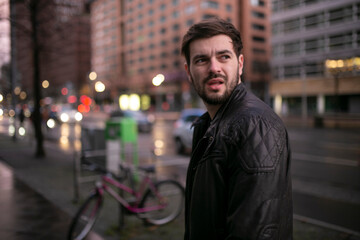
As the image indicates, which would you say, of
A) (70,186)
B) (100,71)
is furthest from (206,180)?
(100,71)

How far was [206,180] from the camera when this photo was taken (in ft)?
4.61

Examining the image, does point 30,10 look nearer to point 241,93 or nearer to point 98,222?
point 98,222

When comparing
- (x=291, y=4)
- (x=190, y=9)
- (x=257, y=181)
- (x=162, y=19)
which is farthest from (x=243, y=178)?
(x=162, y=19)

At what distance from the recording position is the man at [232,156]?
123 centimetres

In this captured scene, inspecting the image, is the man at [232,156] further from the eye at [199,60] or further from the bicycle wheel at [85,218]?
the bicycle wheel at [85,218]

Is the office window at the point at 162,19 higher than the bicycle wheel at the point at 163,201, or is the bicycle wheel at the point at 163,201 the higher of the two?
the office window at the point at 162,19

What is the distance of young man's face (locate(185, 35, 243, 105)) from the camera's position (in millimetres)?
1598

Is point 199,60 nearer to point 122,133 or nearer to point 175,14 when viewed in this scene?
point 122,133

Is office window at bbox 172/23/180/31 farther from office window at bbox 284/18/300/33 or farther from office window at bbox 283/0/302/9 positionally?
office window at bbox 283/0/302/9

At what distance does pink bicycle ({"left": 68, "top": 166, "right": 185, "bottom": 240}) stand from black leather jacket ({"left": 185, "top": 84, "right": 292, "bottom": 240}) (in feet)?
9.65

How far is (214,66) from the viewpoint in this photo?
159 centimetres

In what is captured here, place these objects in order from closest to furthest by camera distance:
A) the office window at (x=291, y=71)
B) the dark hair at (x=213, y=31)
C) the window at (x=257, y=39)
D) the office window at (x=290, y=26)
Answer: the dark hair at (x=213, y=31)
the office window at (x=290, y=26)
the office window at (x=291, y=71)
the window at (x=257, y=39)

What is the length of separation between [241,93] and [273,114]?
0.22 m

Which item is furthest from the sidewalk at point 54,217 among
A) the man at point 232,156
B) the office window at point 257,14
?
the office window at point 257,14
